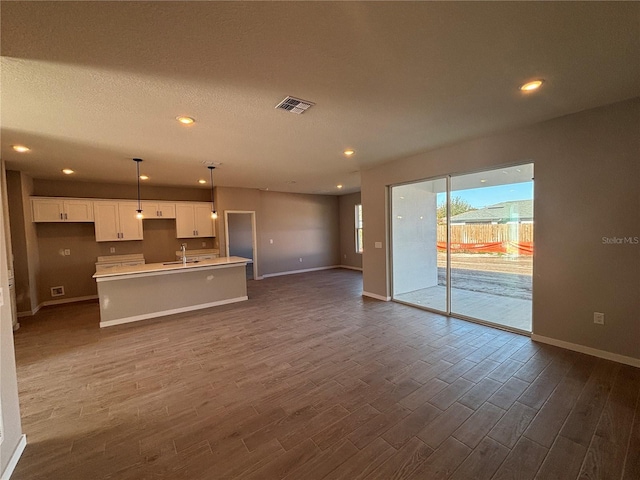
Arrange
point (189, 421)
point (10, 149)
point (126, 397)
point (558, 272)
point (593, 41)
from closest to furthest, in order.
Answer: point (593, 41), point (189, 421), point (126, 397), point (558, 272), point (10, 149)

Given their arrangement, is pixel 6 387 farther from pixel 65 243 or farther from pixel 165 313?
pixel 65 243

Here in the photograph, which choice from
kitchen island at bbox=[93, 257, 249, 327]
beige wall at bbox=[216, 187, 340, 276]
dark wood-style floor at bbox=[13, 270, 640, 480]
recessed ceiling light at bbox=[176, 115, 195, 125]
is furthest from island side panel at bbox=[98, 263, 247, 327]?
recessed ceiling light at bbox=[176, 115, 195, 125]

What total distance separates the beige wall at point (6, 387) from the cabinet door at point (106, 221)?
16.4ft

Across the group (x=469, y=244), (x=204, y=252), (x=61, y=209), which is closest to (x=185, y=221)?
(x=204, y=252)

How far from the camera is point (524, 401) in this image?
221 cm

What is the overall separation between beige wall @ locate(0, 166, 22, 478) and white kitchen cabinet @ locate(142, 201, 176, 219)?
5155 mm

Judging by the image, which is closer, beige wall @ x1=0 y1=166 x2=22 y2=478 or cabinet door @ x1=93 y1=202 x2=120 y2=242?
beige wall @ x1=0 y1=166 x2=22 y2=478

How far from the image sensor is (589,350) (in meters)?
2.97

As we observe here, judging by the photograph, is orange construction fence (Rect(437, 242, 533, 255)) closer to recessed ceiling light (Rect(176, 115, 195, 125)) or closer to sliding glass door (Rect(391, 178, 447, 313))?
sliding glass door (Rect(391, 178, 447, 313))

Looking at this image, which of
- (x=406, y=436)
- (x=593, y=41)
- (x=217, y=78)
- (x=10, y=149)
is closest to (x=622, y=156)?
(x=593, y=41)

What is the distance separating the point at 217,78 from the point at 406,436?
10.2 ft

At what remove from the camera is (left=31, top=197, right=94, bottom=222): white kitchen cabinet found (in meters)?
5.42

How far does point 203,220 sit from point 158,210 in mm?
1103

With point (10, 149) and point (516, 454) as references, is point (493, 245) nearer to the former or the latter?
point (516, 454)
